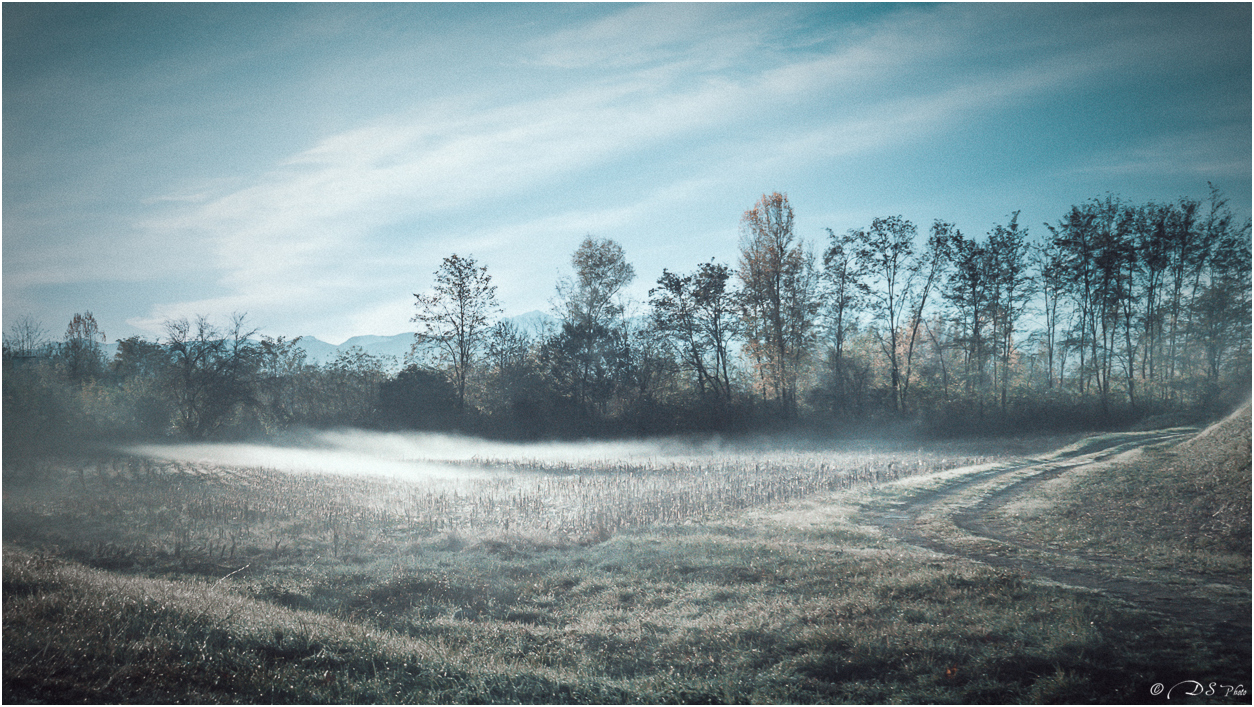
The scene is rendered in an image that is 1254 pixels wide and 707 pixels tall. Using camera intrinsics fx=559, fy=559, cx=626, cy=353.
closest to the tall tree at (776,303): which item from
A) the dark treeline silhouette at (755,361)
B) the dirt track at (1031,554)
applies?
the dark treeline silhouette at (755,361)

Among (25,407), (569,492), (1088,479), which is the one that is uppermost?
(25,407)

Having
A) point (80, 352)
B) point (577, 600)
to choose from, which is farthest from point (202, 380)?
point (577, 600)

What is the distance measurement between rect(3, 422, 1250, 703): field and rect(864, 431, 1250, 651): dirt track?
104 mm

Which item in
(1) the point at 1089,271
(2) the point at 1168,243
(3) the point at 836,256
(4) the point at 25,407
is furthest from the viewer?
(3) the point at 836,256

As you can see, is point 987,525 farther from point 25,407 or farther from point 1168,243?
point 1168,243

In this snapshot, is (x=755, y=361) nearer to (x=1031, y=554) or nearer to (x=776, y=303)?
(x=776, y=303)

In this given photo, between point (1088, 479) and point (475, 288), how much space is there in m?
36.0

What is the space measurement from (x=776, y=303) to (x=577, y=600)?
33.2m

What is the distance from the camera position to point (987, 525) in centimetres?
1243

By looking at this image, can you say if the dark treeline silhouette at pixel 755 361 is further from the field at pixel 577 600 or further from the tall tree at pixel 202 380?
the field at pixel 577 600

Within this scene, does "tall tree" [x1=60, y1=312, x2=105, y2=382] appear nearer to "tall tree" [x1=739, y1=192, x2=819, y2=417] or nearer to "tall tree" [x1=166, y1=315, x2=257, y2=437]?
"tall tree" [x1=166, y1=315, x2=257, y2=437]

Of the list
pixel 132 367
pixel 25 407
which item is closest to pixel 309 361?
pixel 132 367

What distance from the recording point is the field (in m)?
5.88

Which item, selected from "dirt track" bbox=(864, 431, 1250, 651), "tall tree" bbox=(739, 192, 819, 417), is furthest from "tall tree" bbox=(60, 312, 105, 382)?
"tall tree" bbox=(739, 192, 819, 417)
